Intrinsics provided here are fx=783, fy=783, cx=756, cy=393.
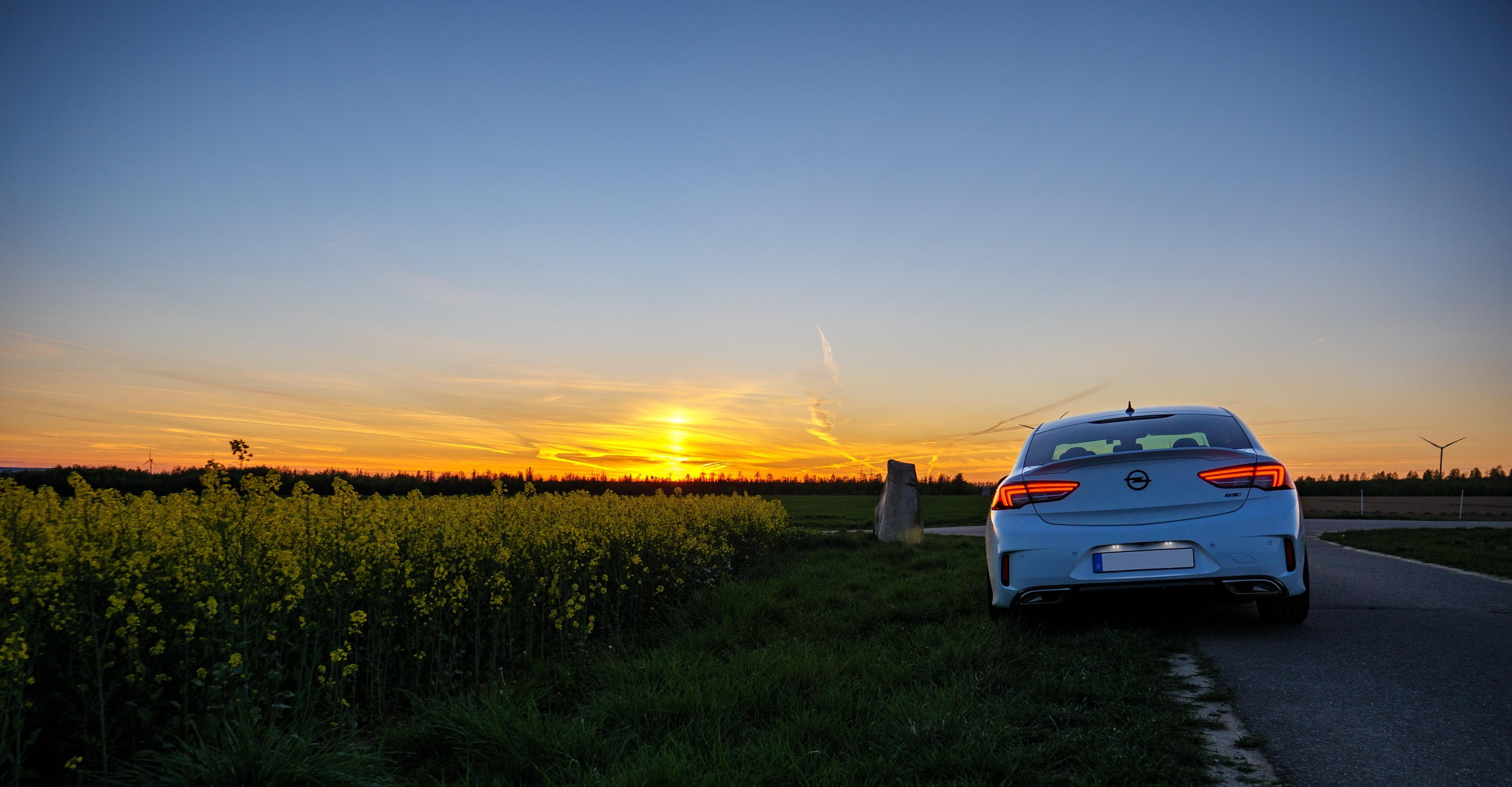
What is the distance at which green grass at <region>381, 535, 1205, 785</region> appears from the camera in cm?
311

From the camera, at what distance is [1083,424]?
604 cm

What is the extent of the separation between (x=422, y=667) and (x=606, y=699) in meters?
1.98

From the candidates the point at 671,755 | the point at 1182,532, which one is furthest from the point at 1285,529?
the point at 671,755

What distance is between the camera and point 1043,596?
5258mm

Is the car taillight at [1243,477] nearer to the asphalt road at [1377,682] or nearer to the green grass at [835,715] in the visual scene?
the asphalt road at [1377,682]

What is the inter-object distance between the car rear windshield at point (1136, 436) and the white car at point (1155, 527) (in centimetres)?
4

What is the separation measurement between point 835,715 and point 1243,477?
3.22 metres

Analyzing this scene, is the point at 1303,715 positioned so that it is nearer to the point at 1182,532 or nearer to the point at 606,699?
the point at 1182,532

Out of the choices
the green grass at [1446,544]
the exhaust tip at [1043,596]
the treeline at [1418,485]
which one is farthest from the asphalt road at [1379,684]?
the treeline at [1418,485]

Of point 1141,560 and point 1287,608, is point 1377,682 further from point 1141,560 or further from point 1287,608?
point 1287,608

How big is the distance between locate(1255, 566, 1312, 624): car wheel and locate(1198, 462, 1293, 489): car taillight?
790mm

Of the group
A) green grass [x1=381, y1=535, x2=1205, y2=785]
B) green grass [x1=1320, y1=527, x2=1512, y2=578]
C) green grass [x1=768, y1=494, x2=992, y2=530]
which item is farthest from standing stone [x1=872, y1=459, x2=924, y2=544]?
green grass [x1=381, y1=535, x2=1205, y2=785]

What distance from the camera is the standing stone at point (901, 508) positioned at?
1585 cm

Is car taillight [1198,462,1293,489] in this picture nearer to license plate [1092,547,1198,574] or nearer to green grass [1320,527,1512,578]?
license plate [1092,547,1198,574]
